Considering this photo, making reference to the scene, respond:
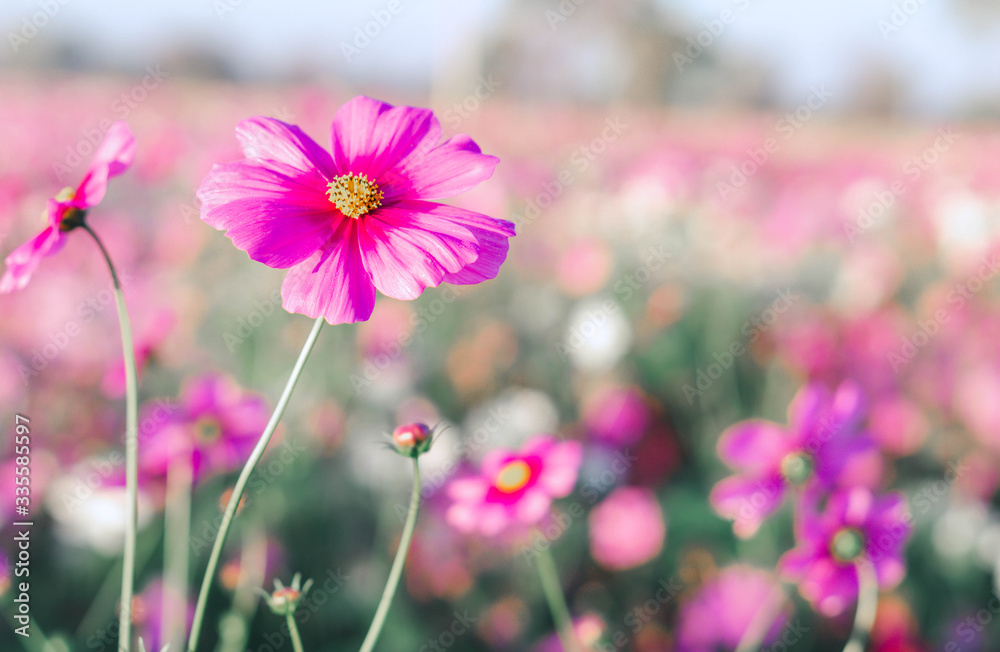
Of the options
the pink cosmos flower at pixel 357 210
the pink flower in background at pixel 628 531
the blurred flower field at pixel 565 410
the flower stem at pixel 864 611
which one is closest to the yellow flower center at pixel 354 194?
the pink cosmos flower at pixel 357 210

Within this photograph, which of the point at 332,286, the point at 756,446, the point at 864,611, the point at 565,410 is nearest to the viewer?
the point at 332,286

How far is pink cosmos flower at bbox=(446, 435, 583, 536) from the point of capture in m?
0.62

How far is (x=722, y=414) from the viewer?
58.2 inches

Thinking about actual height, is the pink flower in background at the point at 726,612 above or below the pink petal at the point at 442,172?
below

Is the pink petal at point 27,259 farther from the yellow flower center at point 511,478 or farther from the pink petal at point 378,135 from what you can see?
the yellow flower center at point 511,478

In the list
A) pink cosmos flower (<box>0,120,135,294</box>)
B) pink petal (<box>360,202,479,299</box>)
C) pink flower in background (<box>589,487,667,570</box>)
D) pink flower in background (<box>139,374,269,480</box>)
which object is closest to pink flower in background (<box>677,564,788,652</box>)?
pink flower in background (<box>589,487,667,570</box>)

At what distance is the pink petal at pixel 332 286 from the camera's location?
0.35 meters

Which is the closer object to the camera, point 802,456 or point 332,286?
point 332,286

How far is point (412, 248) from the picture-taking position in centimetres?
38

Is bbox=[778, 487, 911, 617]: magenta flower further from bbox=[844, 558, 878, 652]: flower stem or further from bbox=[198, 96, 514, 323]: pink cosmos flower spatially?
bbox=[198, 96, 514, 323]: pink cosmos flower

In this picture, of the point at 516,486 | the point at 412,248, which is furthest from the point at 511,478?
the point at 412,248

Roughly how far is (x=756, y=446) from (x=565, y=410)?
88 cm

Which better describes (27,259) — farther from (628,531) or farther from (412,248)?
(628,531)

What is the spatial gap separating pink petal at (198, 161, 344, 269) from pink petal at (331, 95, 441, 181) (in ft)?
0.08
